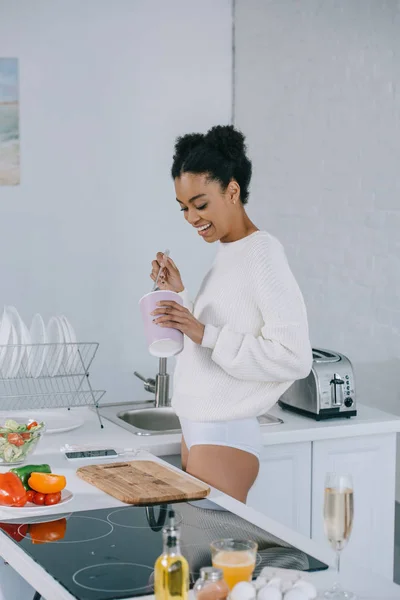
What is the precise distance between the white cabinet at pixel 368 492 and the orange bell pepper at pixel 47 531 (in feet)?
3.78

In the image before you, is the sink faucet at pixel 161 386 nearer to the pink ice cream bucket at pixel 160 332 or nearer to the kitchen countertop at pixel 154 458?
the kitchen countertop at pixel 154 458

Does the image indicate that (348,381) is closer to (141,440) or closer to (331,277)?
(141,440)

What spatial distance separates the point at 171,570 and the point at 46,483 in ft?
2.48

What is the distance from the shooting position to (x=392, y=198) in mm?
4125

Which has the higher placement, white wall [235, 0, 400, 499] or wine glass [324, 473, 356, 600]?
white wall [235, 0, 400, 499]

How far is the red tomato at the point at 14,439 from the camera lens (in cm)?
217

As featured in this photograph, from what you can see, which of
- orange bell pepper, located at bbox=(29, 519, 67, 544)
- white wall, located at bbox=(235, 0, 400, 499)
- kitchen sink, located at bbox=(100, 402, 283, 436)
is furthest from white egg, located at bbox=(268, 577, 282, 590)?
white wall, located at bbox=(235, 0, 400, 499)

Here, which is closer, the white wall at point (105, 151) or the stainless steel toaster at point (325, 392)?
the stainless steel toaster at point (325, 392)

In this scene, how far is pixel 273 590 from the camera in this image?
128 centimetres

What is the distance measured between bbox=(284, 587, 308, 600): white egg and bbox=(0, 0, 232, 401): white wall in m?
3.93

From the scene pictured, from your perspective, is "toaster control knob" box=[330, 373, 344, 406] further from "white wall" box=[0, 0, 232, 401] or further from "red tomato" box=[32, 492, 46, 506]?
"white wall" box=[0, 0, 232, 401]

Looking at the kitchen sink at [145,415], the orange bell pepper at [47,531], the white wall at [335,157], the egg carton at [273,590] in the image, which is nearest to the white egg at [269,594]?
the egg carton at [273,590]

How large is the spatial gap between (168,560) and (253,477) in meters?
1.09

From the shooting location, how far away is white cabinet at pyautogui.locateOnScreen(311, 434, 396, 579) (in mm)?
2785
